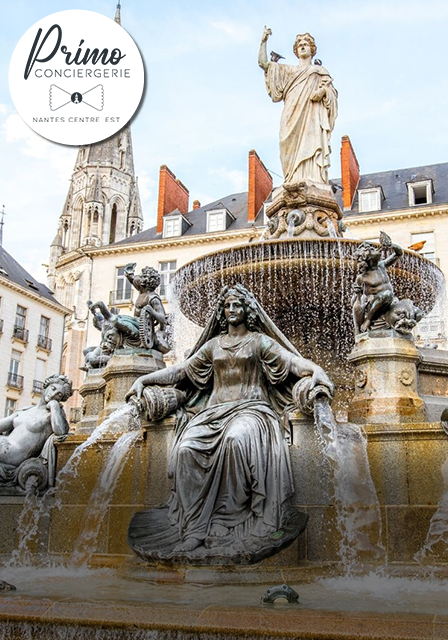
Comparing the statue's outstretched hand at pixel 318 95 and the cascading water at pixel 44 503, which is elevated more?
the statue's outstretched hand at pixel 318 95

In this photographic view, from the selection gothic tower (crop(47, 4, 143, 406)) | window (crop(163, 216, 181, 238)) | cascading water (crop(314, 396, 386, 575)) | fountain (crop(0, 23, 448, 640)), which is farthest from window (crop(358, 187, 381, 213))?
cascading water (crop(314, 396, 386, 575))

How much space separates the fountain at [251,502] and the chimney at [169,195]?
35187 mm

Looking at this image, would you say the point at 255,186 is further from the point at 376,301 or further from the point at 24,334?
the point at 376,301

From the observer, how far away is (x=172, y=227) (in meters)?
43.3

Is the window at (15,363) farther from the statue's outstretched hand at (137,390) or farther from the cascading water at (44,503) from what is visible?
the statue's outstretched hand at (137,390)

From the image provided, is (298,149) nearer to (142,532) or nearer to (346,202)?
(142,532)

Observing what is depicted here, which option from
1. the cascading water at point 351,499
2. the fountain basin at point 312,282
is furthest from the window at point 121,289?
the cascading water at point 351,499

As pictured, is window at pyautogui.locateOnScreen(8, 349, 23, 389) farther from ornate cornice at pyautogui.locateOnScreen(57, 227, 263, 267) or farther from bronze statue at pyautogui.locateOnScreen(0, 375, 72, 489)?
Result: bronze statue at pyautogui.locateOnScreen(0, 375, 72, 489)

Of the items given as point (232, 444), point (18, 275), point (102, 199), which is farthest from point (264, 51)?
point (102, 199)

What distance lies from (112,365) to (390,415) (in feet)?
11.9

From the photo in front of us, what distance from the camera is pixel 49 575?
611cm

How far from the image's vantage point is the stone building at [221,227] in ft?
123

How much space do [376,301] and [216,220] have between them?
1380 inches

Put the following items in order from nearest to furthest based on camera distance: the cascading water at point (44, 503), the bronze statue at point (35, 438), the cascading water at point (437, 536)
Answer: the cascading water at point (437, 536)
the cascading water at point (44, 503)
the bronze statue at point (35, 438)
